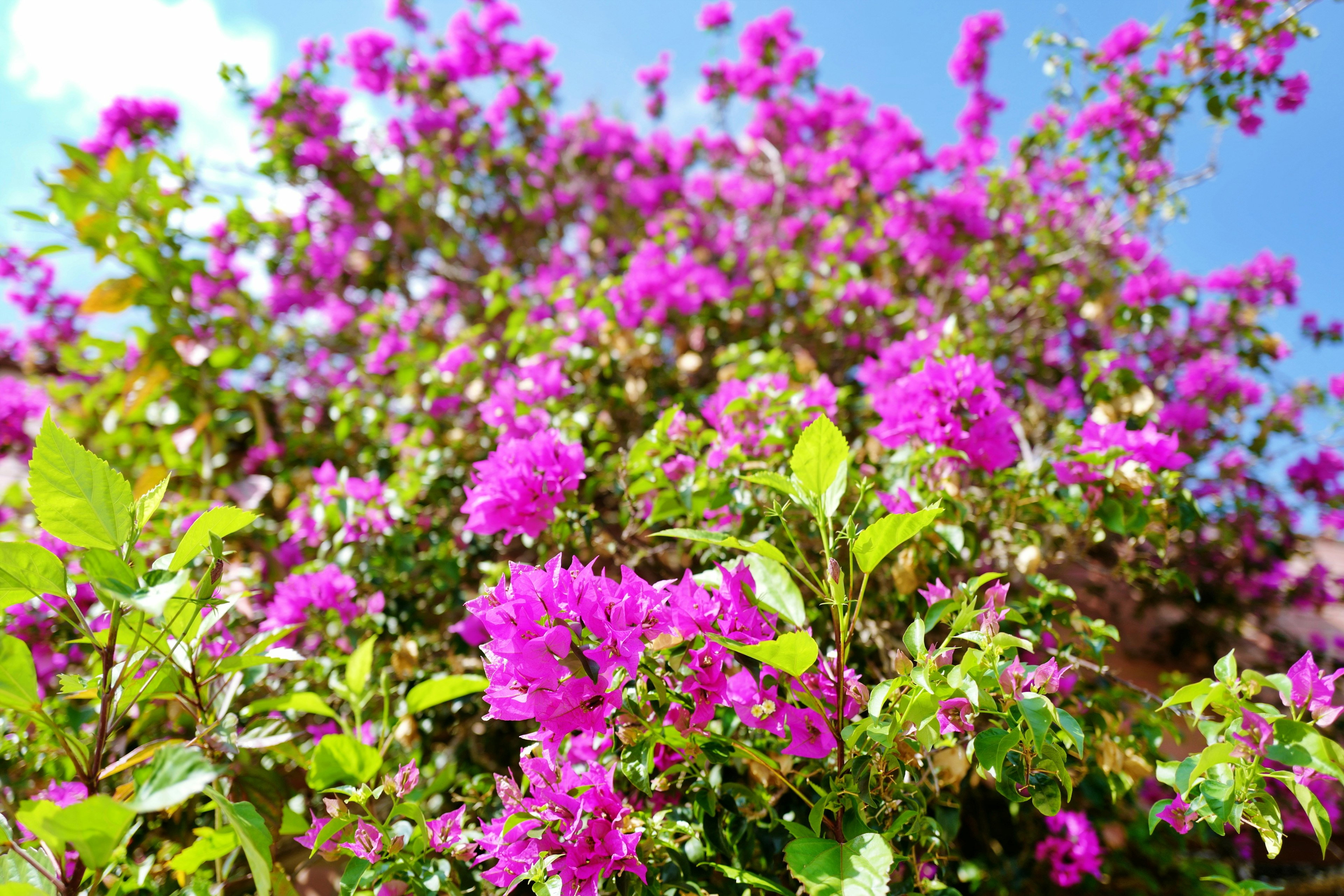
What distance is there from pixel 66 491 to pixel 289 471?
6.32 feet

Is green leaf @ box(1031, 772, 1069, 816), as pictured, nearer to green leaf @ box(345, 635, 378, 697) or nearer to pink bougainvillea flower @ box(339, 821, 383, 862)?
pink bougainvillea flower @ box(339, 821, 383, 862)

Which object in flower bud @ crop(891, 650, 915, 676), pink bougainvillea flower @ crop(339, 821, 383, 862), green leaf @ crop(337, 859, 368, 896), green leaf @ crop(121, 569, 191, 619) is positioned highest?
flower bud @ crop(891, 650, 915, 676)

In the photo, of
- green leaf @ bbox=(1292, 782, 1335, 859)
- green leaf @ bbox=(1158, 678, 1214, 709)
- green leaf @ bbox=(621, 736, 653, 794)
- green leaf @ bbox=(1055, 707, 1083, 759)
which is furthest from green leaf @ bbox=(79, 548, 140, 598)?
green leaf @ bbox=(1292, 782, 1335, 859)

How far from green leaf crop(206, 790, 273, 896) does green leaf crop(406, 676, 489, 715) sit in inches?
17.6

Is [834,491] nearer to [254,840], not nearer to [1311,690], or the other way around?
[1311,690]

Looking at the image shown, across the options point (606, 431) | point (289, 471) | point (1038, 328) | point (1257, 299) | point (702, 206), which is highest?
point (702, 206)

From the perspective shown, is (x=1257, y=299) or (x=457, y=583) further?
(x=1257, y=299)

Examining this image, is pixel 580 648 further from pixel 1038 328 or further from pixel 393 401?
pixel 1038 328

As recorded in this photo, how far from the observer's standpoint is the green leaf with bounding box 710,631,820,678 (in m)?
0.75

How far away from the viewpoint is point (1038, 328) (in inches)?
122

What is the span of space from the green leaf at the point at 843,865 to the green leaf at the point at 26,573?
3.09ft

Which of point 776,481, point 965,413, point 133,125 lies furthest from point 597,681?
point 133,125

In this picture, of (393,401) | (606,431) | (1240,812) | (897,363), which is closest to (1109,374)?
(897,363)

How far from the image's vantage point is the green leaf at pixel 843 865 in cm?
73
